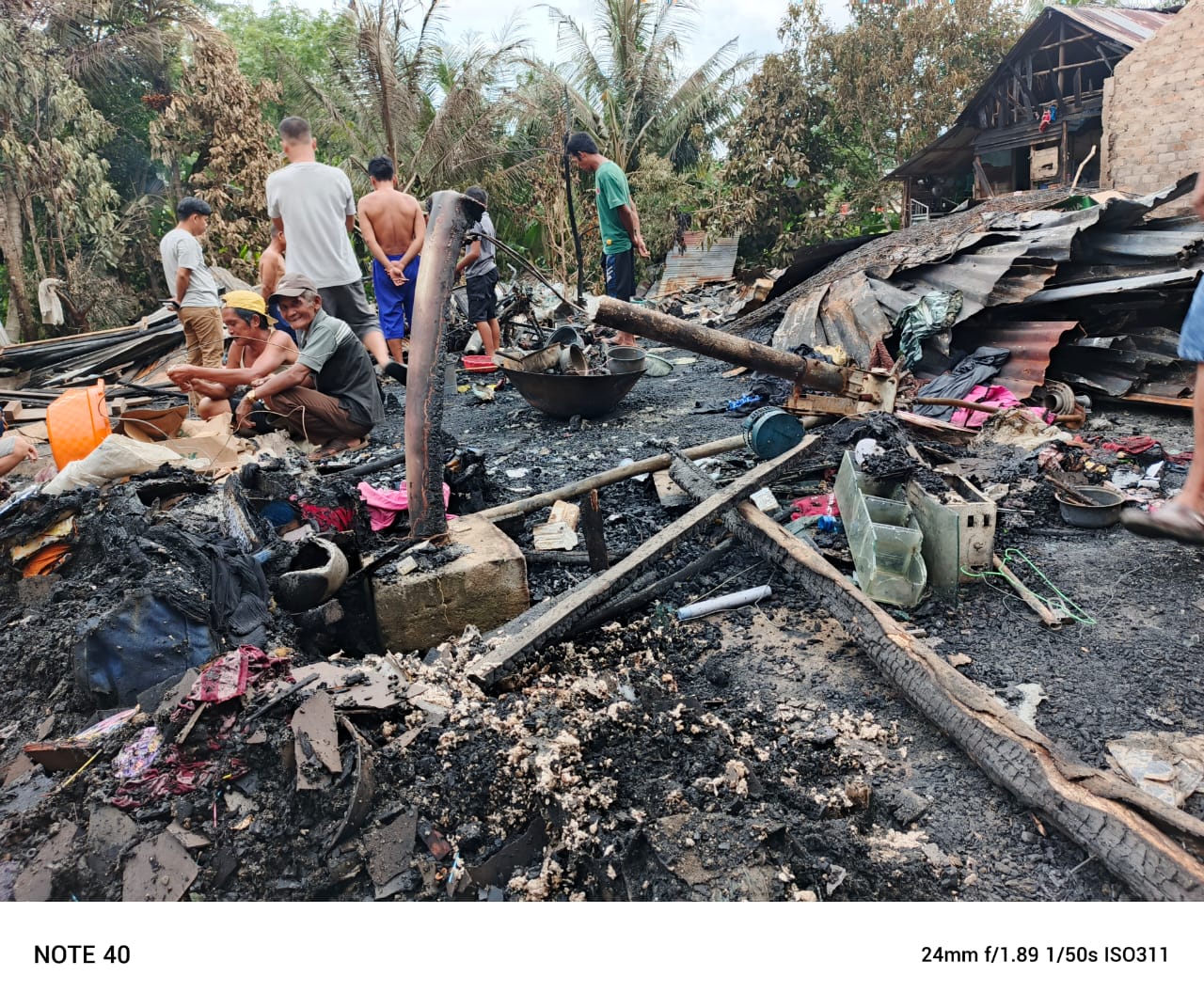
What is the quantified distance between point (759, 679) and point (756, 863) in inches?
41.5

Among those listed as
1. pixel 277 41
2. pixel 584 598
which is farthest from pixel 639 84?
pixel 584 598

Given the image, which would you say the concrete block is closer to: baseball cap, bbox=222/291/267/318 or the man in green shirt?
baseball cap, bbox=222/291/267/318

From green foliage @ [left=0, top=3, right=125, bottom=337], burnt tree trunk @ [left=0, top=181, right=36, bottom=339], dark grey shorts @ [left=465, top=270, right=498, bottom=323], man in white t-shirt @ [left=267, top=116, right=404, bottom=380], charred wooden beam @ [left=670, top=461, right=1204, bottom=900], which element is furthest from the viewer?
burnt tree trunk @ [left=0, top=181, right=36, bottom=339]

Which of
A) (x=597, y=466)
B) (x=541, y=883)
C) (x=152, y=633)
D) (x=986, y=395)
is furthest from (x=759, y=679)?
(x=986, y=395)

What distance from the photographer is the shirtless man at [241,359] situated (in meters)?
5.08

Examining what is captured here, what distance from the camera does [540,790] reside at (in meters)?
2.08

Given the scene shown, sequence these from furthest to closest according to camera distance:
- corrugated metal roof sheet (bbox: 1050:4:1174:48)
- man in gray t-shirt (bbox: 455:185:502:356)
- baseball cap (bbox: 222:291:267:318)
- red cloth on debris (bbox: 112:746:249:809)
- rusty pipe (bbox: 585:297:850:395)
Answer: corrugated metal roof sheet (bbox: 1050:4:1174:48) < man in gray t-shirt (bbox: 455:185:502:356) < baseball cap (bbox: 222:291:267:318) < rusty pipe (bbox: 585:297:850:395) < red cloth on debris (bbox: 112:746:249:809)

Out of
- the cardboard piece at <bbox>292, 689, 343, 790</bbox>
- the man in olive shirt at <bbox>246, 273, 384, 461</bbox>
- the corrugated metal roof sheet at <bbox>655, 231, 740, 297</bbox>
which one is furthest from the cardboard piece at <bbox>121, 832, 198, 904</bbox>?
the corrugated metal roof sheet at <bbox>655, 231, 740, 297</bbox>

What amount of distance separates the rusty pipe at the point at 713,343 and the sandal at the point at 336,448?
2430 millimetres

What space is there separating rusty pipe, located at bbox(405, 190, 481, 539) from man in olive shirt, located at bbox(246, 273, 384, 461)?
2.00 m

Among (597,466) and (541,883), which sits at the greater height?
(597,466)

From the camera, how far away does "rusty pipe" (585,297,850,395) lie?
397 centimetres

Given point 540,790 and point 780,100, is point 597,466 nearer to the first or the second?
point 540,790

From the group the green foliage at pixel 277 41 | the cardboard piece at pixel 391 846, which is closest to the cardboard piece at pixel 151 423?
the cardboard piece at pixel 391 846
